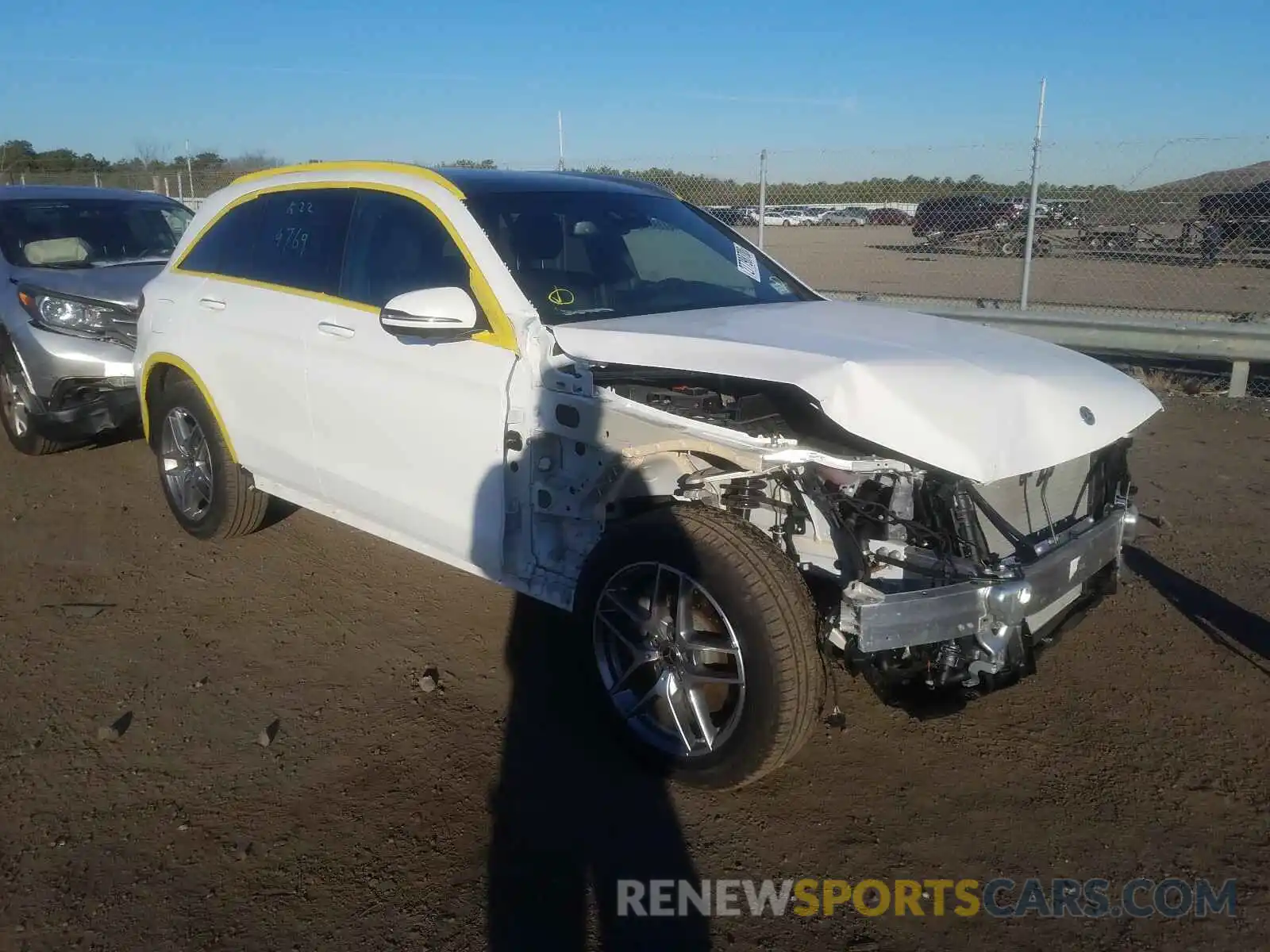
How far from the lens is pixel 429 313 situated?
11.3 feet

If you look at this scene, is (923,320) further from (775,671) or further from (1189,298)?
(1189,298)

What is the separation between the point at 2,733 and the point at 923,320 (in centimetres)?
374

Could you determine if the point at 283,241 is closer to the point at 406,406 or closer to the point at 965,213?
the point at 406,406

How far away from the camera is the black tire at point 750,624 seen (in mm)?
2930

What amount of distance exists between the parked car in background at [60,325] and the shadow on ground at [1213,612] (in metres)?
6.00

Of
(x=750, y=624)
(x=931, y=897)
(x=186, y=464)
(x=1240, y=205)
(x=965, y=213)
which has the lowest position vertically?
(x=931, y=897)

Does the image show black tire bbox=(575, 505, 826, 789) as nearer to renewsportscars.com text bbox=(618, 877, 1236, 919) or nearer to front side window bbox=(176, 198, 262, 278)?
renewsportscars.com text bbox=(618, 877, 1236, 919)

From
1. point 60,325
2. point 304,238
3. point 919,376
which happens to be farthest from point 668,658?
point 60,325

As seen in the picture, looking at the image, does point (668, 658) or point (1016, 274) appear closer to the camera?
point (668, 658)

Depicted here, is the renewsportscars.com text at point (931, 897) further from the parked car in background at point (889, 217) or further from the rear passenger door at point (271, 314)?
the parked car in background at point (889, 217)

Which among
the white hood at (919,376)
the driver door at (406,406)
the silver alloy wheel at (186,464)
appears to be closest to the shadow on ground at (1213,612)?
the white hood at (919,376)

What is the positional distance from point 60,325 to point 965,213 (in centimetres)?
1143

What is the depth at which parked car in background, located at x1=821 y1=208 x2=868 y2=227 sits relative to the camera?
14.6 m

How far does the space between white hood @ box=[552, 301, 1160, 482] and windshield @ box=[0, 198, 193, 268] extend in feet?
17.8
